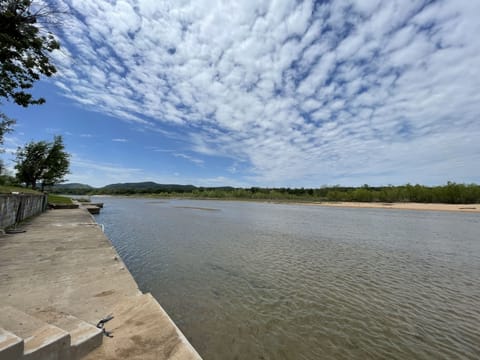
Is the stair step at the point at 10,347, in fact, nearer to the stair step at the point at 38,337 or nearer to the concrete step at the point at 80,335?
the stair step at the point at 38,337

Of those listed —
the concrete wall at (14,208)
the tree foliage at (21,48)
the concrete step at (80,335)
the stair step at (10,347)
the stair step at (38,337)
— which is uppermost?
the tree foliage at (21,48)

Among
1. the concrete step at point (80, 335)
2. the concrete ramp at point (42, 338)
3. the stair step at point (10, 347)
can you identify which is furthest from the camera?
the concrete step at point (80, 335)

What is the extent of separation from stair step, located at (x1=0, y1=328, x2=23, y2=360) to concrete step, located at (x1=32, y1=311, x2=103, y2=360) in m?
0.54

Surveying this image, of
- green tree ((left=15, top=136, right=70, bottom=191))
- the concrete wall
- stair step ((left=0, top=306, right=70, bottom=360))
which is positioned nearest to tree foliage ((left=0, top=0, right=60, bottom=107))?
the concrete wall

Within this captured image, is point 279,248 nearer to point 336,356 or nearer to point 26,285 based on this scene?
point 336,356

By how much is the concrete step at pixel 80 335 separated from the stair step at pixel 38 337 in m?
0.11

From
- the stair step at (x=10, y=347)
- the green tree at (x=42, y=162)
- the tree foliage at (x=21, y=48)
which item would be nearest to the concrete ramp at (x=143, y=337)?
the stair step at (x=10, y=347)

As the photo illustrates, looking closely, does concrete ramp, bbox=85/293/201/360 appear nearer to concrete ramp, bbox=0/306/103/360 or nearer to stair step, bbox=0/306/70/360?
concrete ramp, bbox=0/306/103/360

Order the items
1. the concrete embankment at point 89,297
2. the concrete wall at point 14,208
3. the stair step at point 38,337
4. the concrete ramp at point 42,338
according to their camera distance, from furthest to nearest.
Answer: the concrete wall at point 14,208 < the concrete embankment at point 89,297 < the stair step at point 38,337 < the concrete ramp at point 42,338

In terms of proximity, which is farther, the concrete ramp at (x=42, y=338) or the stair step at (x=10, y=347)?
→ the concrete ramp at (x=42, y=338)

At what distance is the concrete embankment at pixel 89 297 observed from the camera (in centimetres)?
251

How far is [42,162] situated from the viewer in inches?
1128

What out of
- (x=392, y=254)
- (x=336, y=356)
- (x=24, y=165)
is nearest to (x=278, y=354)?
(x=336, y=356)

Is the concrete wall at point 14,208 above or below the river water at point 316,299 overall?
above
